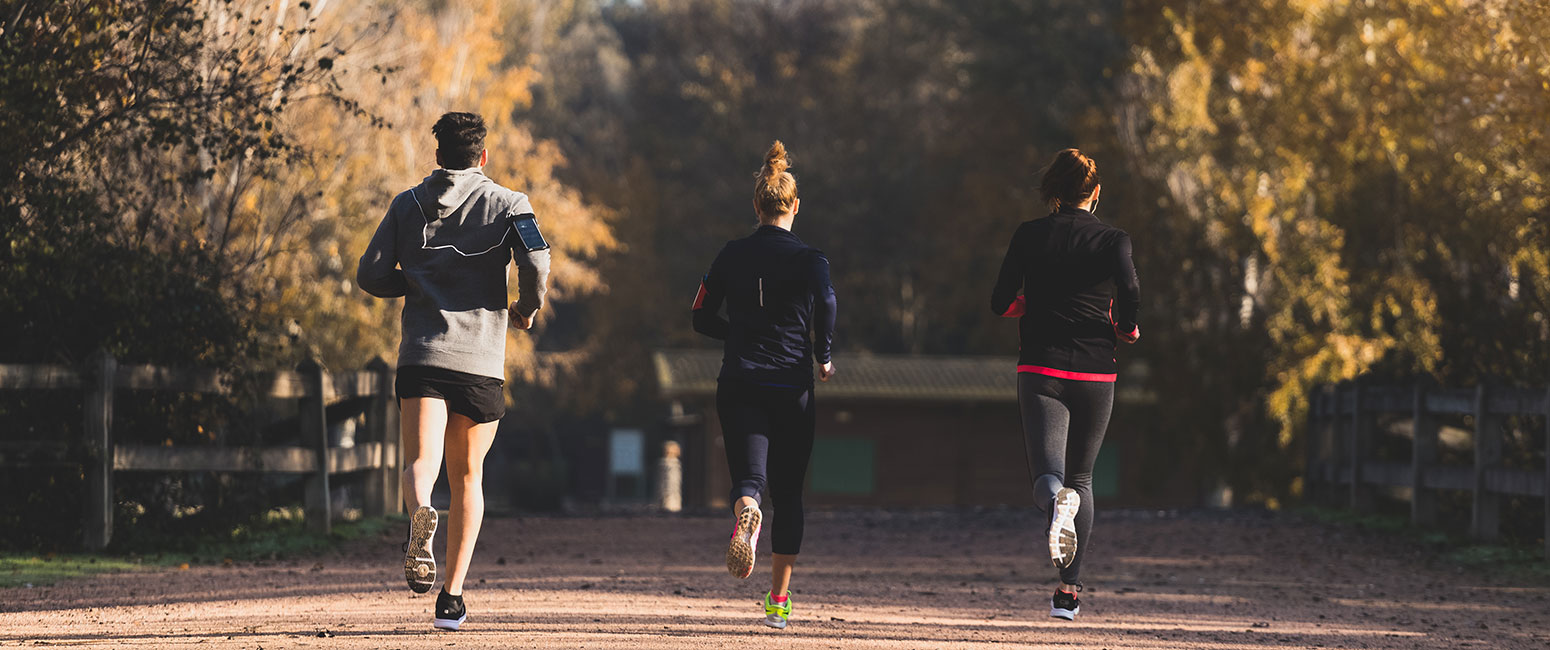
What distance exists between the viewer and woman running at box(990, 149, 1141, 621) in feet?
23.7

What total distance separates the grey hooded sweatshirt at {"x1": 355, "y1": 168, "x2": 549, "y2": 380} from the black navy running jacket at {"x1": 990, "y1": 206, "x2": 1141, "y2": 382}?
1974 millimetres

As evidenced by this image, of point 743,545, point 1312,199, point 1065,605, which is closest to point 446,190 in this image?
point 743,545

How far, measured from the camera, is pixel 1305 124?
2367cm

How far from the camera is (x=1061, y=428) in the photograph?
7273 mm

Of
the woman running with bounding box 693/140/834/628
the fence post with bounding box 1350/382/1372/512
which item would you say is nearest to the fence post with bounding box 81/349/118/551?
the woman running with bounding box 693/140/834/628

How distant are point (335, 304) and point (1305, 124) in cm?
1436

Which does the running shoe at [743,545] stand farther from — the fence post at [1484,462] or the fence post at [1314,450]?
the fence post at [1314,450]

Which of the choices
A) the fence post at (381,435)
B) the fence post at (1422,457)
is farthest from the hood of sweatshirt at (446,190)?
the fence post at (1422,457)

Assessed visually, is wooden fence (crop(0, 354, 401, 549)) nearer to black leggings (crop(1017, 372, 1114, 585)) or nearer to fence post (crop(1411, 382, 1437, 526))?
black leggings (crop(1017, 372, 1114, 585))

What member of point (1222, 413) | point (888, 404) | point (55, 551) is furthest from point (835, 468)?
point (55, 551)

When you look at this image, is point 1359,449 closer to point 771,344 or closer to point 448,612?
point 771,344

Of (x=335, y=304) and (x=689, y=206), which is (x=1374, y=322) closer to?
(x=335, y=304)

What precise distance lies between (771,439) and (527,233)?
1.28 meters

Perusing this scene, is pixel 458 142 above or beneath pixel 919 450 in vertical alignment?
above
